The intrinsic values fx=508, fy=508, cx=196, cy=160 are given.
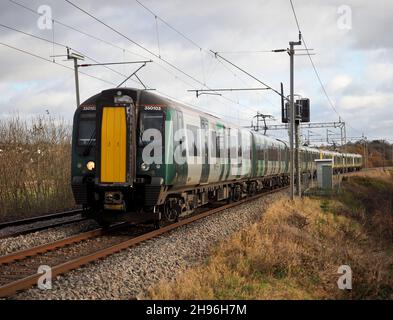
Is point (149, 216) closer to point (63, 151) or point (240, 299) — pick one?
point (240, 299)

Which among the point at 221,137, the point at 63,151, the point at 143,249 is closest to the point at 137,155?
the point at 143,249

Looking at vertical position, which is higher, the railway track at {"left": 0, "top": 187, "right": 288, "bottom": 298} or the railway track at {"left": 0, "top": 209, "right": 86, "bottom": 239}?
the railway track at {"left": 0, "top": 209, "right": 86, "bottom": 239}

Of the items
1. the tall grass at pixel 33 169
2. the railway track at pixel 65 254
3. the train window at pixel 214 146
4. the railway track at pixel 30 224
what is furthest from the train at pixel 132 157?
the tall grass at pixel 33 169

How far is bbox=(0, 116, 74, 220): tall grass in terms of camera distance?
17.7 metres

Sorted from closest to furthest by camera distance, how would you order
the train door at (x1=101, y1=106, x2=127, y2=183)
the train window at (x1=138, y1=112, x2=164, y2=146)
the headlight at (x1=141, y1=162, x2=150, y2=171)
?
the train door at (x1=101, y1=106, x2=127, y2=183)
the headlight at (x1=141, y1=162, x2=150, y2=171)
the train window at (x1=138, y1=112, x2=164, y2=146)

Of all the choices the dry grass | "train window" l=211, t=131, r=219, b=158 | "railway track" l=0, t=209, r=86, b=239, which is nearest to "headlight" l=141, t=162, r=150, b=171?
"railway track" l=0, t=209, r=86, b=239

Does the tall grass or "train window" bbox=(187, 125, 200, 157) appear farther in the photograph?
the tall grass

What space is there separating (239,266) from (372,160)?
348 ft

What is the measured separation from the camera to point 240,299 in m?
6.71

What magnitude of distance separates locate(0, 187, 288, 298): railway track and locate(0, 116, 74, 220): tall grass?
616cm

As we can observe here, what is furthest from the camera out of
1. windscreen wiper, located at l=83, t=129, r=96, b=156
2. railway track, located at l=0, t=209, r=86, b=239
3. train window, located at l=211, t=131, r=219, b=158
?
train window, located at l=211, t=131, r=219, b=158

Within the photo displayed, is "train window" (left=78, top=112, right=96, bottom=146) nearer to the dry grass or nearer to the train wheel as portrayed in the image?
the train wheel

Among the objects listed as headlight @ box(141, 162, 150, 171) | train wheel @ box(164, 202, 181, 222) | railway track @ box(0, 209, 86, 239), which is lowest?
railway track @ box(0, 209, 86, 239)

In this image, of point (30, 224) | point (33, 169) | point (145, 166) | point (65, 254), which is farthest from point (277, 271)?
point (33, 169)
